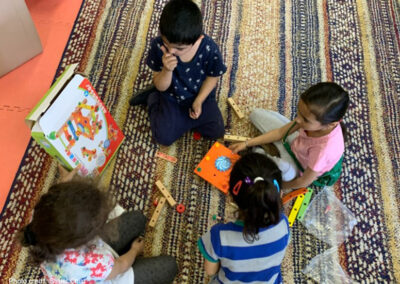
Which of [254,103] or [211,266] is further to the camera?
[254,103]

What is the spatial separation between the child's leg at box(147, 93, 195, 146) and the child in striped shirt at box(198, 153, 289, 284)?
20.0 inches

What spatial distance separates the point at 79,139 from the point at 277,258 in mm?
706

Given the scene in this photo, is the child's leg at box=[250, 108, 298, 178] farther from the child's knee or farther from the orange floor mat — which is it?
the orange floor mat

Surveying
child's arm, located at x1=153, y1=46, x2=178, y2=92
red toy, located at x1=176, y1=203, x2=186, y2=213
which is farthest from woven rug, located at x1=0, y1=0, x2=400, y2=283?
child's arm, located at x1=153, y1=46, x2=178, y2=92

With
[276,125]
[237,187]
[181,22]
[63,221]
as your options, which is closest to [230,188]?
[237,187]

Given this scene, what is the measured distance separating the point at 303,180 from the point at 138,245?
59 centimetres

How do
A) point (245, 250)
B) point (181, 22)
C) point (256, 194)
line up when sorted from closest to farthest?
point (256, 194) → point (245, 250) → point (181, 22)

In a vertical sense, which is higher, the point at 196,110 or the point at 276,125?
the point at 196,110

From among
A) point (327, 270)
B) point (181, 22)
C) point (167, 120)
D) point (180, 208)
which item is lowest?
point (327, 270)

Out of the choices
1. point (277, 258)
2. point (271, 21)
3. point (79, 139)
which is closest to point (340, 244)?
point (277, 258)

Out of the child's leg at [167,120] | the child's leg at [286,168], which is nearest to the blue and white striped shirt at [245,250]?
the child's leg at [286,168]

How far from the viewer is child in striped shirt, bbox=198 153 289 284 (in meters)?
0.74

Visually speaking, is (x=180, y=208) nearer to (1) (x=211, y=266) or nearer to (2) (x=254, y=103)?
(1) (x=211, y=266)

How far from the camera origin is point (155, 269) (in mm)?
1027
